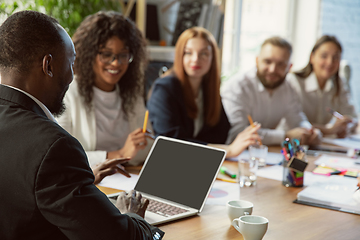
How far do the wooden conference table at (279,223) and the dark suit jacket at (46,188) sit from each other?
1.07 ft

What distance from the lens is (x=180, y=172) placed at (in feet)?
4.49

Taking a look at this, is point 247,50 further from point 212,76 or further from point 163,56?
point 212,76

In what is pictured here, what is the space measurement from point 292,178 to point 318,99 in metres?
1.73

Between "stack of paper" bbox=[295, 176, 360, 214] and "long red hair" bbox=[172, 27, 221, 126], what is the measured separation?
0.95m

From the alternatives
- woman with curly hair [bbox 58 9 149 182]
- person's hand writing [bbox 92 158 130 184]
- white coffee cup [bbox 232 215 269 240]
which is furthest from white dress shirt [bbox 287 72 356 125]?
white coffee cup [bbox 232 215 269 240]

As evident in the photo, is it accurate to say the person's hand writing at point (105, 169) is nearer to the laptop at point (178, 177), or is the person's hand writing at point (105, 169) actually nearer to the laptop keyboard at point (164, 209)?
the laptop at point (178, 177)

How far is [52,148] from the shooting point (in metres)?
0.75

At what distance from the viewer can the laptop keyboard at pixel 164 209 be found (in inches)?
47.7

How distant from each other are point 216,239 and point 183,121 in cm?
132

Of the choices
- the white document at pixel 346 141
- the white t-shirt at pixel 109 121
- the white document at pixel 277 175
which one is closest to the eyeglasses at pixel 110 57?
the white t-shirt at pixel 109 121

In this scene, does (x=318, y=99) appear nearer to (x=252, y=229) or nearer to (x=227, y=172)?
(x=227, y=172)

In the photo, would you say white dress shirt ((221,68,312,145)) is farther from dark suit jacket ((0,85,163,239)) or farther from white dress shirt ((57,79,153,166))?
dark suit jacket ((0,85,163,239))

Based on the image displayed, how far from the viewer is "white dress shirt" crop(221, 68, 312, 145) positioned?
8.54ft

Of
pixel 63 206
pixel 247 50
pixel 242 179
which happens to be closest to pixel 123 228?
pixel 63 206
